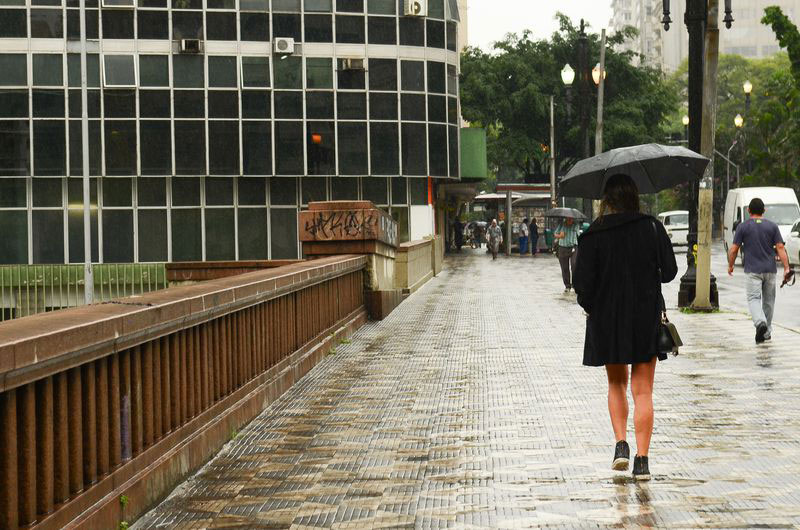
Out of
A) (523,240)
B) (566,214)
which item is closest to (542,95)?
(523,240)

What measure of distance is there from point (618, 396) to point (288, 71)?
41.1 m

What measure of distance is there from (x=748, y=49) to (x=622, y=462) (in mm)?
152926

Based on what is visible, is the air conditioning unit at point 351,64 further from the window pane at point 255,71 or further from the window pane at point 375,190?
the window pane at point 375,190

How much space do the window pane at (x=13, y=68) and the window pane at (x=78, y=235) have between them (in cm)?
512

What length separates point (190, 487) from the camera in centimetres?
684

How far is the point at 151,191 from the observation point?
4759cm

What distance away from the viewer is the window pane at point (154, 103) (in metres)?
46.3

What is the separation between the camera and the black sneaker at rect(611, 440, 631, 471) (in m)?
6.95

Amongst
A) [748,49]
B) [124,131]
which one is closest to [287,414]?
[124,131]

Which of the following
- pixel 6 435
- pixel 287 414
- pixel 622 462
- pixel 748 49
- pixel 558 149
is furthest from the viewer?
pixel 748 49

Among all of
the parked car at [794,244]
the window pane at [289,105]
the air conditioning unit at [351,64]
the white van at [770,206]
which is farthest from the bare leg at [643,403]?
the air conditioning unit at [351,64]

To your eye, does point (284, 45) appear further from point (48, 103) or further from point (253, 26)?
point (48, 103)

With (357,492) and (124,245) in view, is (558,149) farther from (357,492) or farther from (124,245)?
(357,492)

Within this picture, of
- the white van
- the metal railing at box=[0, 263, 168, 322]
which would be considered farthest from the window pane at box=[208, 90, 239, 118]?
the white van
